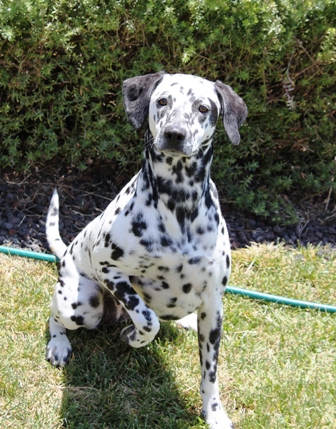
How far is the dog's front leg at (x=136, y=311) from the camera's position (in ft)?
10.1

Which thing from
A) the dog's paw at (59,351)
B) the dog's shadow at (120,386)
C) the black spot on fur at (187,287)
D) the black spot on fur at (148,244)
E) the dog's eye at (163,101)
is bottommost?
the dog's shadow at (120,386)

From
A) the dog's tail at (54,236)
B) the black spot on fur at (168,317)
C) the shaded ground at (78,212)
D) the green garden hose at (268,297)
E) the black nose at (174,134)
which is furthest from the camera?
the shaded ground at (78,212)

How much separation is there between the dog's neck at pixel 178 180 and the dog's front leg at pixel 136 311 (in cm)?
43

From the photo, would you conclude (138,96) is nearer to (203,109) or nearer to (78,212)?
(203,109)

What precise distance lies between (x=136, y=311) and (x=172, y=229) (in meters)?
0.44

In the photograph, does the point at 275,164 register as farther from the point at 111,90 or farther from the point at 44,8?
the point at 44,8

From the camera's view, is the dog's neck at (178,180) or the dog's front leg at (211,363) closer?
the dog's neck at (178,180)

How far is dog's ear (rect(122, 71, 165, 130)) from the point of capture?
3078 mm

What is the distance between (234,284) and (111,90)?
176 cm

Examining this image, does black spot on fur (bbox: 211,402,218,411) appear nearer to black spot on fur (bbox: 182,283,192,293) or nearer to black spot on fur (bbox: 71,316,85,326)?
black spot on fur (bbox: 182,283,192,293)

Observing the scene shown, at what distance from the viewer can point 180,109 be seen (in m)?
2.93

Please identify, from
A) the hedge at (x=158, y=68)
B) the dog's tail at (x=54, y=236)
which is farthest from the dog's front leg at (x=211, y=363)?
the hedge at (x=158, y=68)

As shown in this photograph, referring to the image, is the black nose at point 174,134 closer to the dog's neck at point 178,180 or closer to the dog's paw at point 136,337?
the dog's neck at point 178,180

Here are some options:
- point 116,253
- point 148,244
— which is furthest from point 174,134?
point 116,253
